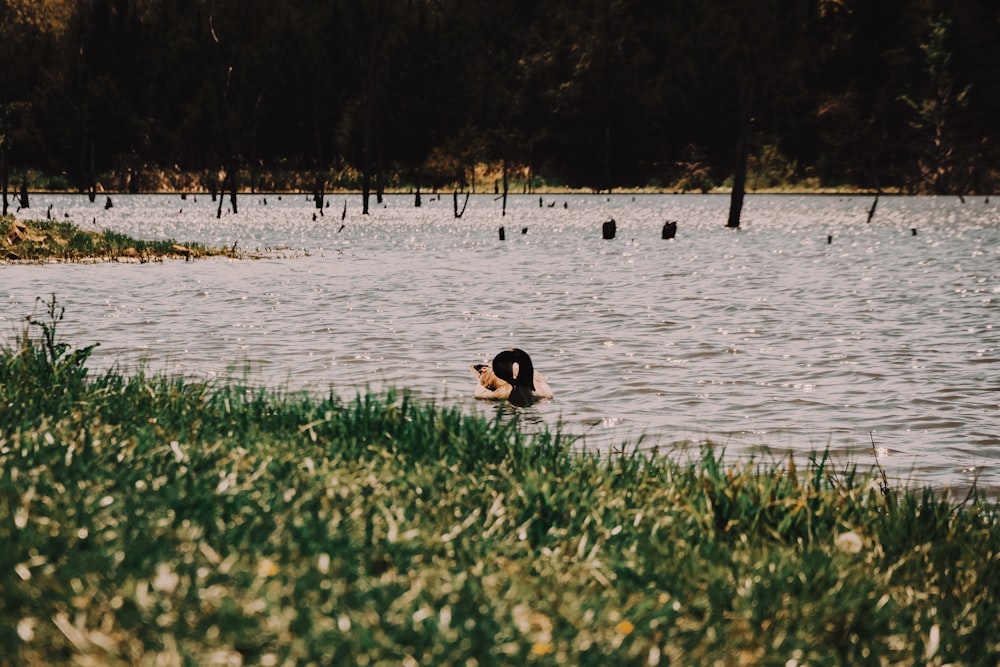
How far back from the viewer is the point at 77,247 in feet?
101

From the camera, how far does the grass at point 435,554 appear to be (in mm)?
4727

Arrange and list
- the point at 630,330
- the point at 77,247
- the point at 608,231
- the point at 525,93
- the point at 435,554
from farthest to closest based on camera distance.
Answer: the point at 525,93 < the point at 608,231 < the point at 77,247 < the point at 630,330 < the point at 435,554

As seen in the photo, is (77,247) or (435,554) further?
(77,247)

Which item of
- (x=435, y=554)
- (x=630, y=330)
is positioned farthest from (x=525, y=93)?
(x=435, y=554)

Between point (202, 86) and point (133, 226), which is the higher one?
point (202, 86)

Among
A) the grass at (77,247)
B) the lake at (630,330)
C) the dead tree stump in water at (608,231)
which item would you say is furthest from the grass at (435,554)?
the dead tree stump in water at (608,231)

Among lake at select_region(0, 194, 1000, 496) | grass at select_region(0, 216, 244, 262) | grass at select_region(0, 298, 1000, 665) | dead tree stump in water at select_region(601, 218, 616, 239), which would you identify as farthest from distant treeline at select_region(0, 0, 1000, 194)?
grass at select_region(0, 298, 1000, 665)

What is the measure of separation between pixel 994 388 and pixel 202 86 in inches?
3496

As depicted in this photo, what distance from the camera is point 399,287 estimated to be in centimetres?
2461

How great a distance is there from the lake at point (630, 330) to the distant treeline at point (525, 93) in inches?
2021

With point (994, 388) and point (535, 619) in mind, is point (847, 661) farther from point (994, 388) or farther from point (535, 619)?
point (994, 388)

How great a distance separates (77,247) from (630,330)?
17342 millimetres

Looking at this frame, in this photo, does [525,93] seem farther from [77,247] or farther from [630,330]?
[630,330]

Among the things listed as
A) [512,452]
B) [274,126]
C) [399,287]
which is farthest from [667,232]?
[274,126]
